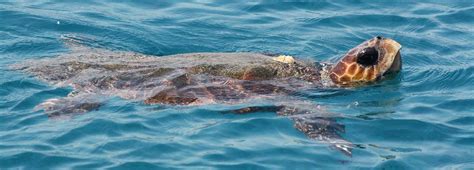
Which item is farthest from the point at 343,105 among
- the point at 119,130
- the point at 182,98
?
the point at 119,130

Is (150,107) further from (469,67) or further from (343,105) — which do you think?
(469,67)

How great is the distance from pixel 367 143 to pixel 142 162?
216 centimetres

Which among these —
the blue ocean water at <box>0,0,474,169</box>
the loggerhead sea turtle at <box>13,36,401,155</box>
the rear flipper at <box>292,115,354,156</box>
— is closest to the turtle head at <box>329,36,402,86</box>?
the loggerhead sea turtle at <box>13,36,401,155</box>

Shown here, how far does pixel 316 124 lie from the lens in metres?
8.52

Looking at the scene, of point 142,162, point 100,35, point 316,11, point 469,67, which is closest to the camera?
point 142,162

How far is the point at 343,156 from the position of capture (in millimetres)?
7688

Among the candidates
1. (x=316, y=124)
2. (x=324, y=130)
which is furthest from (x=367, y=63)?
(x=324, y=130)

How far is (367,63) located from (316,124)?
1609mm

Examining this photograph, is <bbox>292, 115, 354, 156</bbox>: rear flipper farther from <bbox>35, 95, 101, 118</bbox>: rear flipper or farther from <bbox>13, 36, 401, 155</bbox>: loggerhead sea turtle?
<bbox>35, 95, 101, 118</bbox>: rear flipper

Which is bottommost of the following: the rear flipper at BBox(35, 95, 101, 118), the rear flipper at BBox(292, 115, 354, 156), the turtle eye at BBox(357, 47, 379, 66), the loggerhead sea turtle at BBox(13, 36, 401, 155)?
the rear flipper at BBox(292, 115, 354, 156)

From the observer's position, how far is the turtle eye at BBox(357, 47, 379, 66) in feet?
32.0

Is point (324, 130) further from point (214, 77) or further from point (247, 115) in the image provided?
point (214, 77)

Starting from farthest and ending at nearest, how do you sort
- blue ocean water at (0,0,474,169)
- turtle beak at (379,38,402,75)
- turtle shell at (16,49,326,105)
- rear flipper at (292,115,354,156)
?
turtle beak at (379,38,402,75), turtle shell at (16,49,326,105), rear flipper at (292,115,354,156), blue ocean water at (0,0,474,169)

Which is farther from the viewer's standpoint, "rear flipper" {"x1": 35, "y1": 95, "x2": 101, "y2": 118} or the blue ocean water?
"rear flipper" {"x1": 35, "y1": 95, "x2": 101, "y2": 118}
